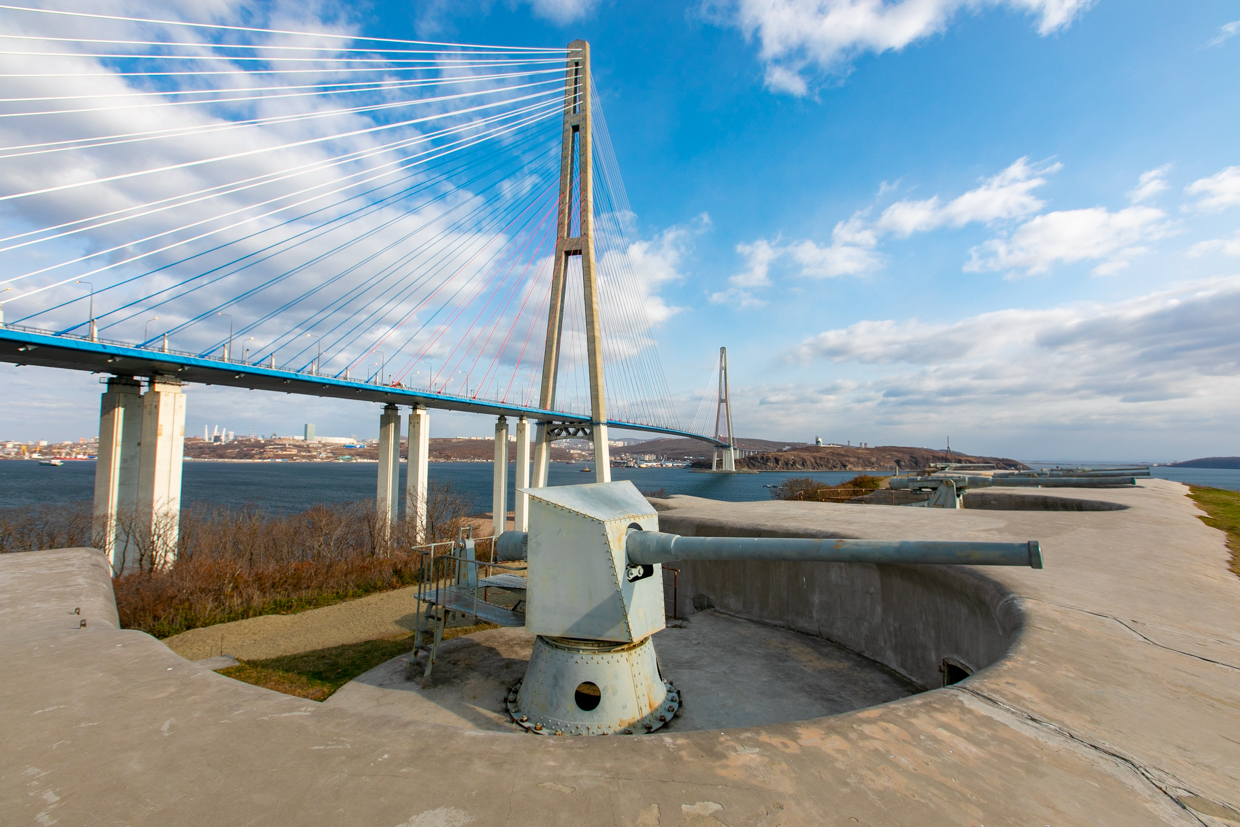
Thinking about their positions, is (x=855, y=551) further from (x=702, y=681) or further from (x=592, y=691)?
(x=702, y=681)

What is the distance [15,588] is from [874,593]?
1014 cm

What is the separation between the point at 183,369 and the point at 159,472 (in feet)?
9.45

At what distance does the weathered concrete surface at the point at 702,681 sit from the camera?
6051 mm

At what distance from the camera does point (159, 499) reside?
14.5 metres

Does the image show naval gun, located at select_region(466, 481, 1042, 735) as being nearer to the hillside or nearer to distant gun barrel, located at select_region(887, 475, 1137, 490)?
distant gun barrel, located at select_region(887, 475, 1137, 490)

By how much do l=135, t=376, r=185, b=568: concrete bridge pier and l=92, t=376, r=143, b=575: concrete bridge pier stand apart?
240mm

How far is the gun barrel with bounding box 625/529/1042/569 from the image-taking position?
299cm

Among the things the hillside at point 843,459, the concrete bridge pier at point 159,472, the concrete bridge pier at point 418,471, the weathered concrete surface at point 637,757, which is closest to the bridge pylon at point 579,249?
the concrete bridge pier at point 418,471

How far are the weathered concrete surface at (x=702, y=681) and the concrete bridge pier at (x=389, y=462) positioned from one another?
48.9 feet

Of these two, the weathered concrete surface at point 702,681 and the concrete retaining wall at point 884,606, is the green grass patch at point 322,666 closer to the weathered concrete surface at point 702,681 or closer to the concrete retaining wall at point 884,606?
the weathered concrete surface at point 702,681

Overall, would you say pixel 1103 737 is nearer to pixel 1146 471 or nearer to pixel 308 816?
pixel 308 816

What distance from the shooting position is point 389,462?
22.9 m

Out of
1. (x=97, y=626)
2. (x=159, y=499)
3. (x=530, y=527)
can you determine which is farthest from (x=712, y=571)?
(x=159, y=499)

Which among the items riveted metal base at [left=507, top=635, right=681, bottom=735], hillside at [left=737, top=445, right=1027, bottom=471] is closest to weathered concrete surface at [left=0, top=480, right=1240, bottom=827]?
riveted metal base at [left=507, top=635, right=681, bottom=735]
